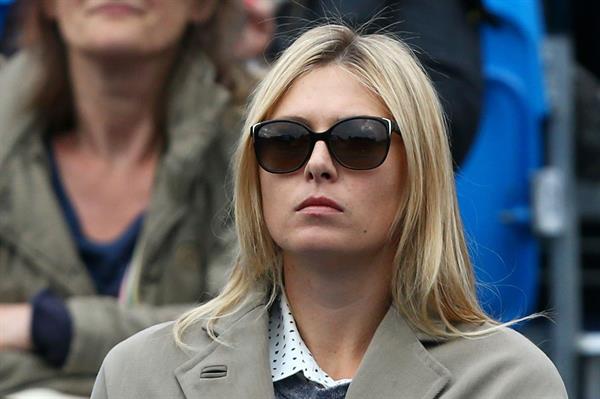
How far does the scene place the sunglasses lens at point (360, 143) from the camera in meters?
2.38

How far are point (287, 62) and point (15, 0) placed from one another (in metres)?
2.22

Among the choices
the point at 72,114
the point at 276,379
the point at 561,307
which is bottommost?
the point at 561,307

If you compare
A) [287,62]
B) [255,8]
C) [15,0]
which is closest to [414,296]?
[287,62]

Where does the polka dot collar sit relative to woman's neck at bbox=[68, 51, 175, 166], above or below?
below

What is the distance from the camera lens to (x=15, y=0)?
4.55 metres

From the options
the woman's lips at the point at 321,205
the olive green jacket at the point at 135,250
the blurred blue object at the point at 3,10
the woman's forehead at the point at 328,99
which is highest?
the blurred blue object at the point at 3,10

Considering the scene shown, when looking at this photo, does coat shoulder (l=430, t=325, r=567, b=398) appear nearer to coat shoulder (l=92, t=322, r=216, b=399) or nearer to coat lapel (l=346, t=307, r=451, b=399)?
coat lapel (l=346, t=307, r=451, b=399)

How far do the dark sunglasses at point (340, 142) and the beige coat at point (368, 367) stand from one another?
Result: 28cm

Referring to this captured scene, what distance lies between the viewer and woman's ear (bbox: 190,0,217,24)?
4234 millimetres

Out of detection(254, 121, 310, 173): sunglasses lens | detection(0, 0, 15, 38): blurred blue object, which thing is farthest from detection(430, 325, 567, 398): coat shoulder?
detection(0, 0, 15, 38): blurred blue object

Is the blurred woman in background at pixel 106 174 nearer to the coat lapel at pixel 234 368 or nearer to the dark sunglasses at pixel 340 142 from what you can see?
the coat lapel at pixel 234 368

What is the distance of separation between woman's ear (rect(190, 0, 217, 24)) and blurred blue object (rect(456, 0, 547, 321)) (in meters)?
0.85

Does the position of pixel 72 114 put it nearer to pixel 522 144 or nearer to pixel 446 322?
pixel 522 144

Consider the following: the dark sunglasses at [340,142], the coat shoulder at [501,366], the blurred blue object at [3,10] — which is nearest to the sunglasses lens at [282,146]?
the dark sunglasses at [340,142]
